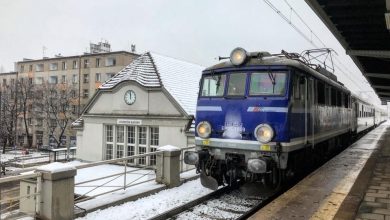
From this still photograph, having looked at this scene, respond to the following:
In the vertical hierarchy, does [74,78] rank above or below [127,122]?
above

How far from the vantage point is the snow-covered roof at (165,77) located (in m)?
25.1

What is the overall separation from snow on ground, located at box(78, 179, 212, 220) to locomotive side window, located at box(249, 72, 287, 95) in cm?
294

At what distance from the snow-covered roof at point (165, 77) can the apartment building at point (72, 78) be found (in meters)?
32.5

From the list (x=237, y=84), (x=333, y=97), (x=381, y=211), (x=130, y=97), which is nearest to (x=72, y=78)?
(x=130, y=97)

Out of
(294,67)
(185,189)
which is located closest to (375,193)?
(294,67)

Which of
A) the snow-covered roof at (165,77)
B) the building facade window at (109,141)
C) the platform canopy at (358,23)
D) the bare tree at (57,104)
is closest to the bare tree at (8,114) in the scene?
the bare tree at (57,104)

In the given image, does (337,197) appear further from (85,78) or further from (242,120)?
(85,78)

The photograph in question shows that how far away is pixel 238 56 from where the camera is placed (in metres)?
9.66

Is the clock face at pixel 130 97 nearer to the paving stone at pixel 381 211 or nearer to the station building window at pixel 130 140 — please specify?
the station building window at pixel 130 140

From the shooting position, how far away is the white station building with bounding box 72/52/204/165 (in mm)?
24422

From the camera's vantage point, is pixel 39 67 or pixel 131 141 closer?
pixel 131 141

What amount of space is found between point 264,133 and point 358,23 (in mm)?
7576

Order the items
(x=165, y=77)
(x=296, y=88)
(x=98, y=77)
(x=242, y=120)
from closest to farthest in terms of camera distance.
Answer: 1. (x=242, y=120)
2. (x=296, y=88)
3. (x=165, y=77)
4. (x=98, y=77)

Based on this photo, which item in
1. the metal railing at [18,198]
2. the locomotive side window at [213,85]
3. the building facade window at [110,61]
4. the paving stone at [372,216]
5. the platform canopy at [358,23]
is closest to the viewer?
the paving stone at [372,216]
